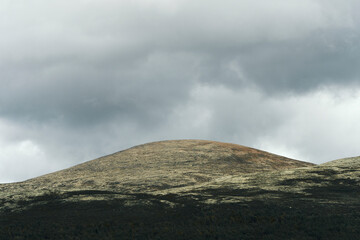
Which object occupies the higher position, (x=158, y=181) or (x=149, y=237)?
(x=158, y=181)

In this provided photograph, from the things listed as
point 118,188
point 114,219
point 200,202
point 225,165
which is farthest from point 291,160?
point 114,219

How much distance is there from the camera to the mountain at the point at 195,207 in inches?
1821

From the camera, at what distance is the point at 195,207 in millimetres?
58969

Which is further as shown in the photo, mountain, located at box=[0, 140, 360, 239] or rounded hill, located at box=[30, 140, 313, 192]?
rounded hill, located at box=[30, 140, 313, 192]

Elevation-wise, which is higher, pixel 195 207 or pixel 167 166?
pixel 167 166

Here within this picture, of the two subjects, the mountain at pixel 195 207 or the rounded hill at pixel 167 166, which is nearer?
the mountain at pixel 195 207

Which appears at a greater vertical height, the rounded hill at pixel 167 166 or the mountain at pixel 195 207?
the rounded hill at pixel 167 166

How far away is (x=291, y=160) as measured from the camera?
148 metres

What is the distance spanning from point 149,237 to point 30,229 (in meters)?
16.8

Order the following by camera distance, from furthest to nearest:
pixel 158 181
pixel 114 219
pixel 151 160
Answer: pixel 151 160, pixel 158 181, pixel 114 219

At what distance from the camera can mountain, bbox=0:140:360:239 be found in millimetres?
46250

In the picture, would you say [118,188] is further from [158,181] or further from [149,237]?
[149,237]

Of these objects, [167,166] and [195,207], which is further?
[167,166]

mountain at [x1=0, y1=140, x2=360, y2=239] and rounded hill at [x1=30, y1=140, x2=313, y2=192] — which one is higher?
rounded hill at [x1=30, y1=140, x2=313, y2=192]
